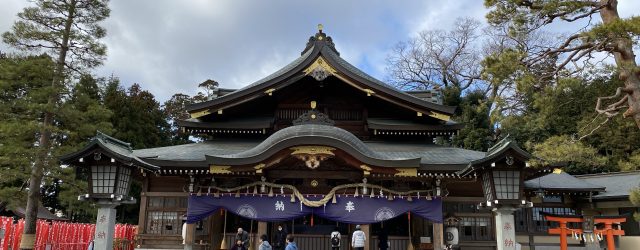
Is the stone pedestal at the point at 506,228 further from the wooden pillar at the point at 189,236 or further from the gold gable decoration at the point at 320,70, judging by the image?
the wooden pillar at the point at 189,236

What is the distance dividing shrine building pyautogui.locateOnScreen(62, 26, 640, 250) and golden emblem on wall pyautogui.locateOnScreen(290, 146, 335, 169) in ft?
0.10

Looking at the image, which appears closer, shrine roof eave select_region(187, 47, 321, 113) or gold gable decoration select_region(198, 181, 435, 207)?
gold gable decoration select_region(198, 181, 435, 207)

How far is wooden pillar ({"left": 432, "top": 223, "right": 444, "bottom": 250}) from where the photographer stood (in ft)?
42.9

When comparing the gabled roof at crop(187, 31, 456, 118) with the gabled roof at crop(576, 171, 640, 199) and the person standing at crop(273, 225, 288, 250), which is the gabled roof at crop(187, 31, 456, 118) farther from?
the gabled roof at crop(576, 171, 640, 199)

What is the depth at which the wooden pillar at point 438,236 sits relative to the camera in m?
13.1

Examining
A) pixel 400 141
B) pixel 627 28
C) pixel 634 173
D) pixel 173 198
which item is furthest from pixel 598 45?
pixel 173 198

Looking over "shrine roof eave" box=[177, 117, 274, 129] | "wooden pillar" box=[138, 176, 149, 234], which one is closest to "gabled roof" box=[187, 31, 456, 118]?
"shrine roof eave" box=[177, 117, 274, 129]

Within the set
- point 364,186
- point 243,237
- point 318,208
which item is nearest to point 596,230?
point 364,186

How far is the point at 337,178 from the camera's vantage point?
533 inches

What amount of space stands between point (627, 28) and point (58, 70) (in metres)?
18.2

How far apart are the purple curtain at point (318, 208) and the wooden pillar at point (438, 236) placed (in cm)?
28

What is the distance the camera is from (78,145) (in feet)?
57.7

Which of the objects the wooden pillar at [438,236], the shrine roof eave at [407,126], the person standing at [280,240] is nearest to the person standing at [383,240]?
the wooden pillar at [438,236]

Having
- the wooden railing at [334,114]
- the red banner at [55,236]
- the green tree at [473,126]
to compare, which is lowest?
the red banner at [55,236]
